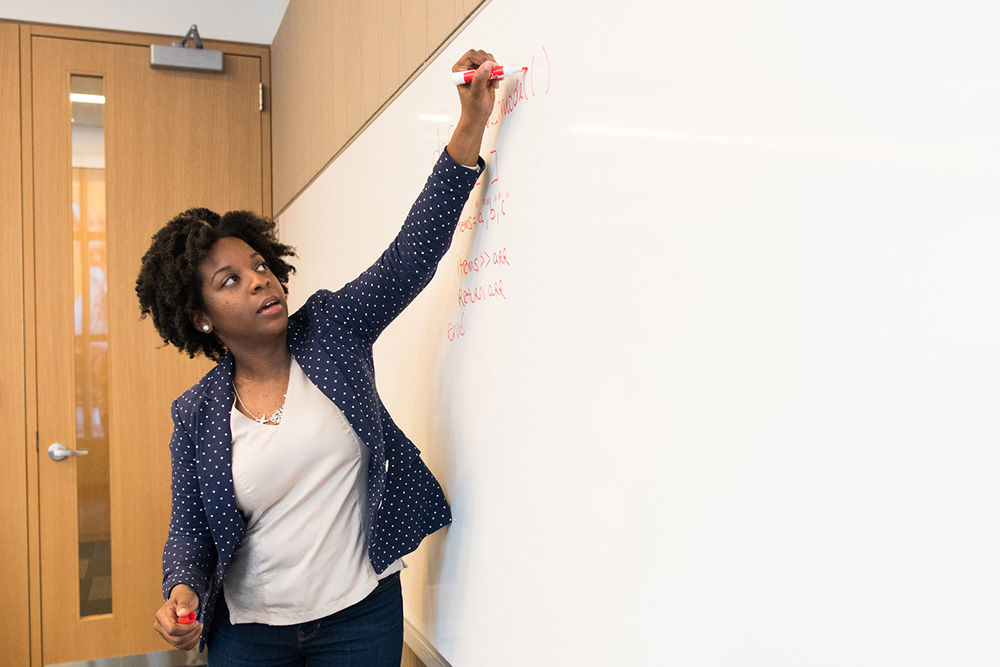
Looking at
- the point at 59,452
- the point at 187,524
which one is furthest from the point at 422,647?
the point at 59,452

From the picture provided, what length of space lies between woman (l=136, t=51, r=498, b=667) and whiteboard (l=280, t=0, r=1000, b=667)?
19 cm

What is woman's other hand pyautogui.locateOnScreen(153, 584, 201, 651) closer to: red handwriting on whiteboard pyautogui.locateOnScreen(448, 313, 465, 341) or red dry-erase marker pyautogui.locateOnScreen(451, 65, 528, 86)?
red handwriting on whiteboard pyautogui.locateOnScreen(448, 313, 465, 341)

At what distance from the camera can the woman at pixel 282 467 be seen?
122cm

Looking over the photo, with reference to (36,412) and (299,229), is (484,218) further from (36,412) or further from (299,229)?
(36,412)

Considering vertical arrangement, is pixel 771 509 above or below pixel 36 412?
above

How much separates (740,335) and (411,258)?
604 millimetres

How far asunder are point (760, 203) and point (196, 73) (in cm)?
291

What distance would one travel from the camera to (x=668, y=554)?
716mm

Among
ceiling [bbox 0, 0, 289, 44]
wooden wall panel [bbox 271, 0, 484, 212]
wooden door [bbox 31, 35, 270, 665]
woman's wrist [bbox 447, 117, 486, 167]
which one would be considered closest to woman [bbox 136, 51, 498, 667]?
woman's wrist [bbox 447, 117, 486, 167]

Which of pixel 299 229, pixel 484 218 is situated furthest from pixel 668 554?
pixel 299 229

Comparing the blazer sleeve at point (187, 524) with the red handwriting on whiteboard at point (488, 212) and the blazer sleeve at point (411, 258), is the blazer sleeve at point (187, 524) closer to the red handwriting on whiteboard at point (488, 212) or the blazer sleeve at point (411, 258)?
the blazer sleeve at point (411, 258)

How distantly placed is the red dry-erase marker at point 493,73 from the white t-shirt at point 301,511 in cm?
52

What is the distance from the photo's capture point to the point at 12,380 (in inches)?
111

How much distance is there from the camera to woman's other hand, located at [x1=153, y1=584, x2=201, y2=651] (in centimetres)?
113
